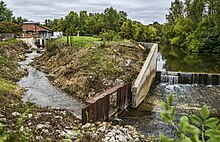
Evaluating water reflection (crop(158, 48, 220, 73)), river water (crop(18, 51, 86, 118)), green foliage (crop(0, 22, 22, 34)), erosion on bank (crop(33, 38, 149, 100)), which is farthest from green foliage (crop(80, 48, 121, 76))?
green foliage (crop(0, 22, 22, 34))

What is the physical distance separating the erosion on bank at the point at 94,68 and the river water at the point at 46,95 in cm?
61

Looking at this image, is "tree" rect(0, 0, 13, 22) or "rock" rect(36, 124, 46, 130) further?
"tree" rect(0, 0, 13, 22)

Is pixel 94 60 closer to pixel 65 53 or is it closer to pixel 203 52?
pixel 65 53

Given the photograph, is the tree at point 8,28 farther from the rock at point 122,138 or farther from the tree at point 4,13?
the rock at point 122,138

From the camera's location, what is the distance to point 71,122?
956 cm

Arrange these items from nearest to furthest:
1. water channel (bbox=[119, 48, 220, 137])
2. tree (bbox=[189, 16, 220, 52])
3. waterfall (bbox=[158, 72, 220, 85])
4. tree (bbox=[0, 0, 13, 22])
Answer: water channel (bbox=[119, 48, 220, 137])
waterfall (bbox=[158, 72, 220, 85])
tree (bbox=[189, 16, 220, 52])
tree (bbox=[0, 0, 13, 22])

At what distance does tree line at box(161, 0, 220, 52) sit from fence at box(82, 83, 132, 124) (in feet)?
91.8

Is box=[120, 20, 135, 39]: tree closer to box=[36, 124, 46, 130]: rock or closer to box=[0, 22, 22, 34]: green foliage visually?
box=[0, 22, 22, 34]: green foliage

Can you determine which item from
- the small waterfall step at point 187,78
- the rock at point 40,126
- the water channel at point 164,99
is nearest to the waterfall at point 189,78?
the small waterfall step at point 187,78

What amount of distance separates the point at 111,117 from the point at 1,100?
14.9 ft

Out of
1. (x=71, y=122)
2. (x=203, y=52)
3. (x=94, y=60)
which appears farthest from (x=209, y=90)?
(x=203, y=52)

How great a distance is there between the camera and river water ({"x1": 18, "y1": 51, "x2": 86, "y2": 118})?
1269 centimetres

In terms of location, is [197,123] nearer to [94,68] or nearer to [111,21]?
[94,68]

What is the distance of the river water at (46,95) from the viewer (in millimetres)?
12692
